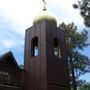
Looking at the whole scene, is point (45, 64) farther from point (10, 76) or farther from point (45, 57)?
point (10, 76)

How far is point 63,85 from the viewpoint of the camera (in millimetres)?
17094

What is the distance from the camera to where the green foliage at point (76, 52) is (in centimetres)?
2811

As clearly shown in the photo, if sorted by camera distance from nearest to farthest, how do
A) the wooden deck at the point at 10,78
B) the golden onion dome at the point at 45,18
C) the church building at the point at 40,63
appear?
1. the wooden deck at the point at 10,78
2. the church building at the point at 40,63
3. the golden onion dome at the point at 45,18

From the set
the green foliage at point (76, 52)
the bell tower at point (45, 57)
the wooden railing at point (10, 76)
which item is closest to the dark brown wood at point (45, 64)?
the bell tower at point (45, 57)

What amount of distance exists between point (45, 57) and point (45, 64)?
1.51 feet

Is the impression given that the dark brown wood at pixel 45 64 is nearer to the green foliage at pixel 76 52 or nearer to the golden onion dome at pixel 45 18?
the golden onion dome at pixel 45 18

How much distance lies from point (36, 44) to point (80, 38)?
1121cm

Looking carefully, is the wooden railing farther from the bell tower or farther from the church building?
the bell tower

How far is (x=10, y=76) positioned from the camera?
1611 cm

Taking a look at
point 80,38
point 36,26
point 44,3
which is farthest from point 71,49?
point 36,26

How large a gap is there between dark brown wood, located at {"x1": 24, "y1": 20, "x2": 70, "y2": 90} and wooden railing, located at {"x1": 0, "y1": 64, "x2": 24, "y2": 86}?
0.53 m

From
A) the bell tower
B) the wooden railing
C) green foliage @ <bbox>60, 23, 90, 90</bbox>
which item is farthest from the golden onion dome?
green foliage @ <bbox>60, 23, 90, 90</bbox>

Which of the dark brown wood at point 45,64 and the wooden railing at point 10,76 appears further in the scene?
the dark brown wood at point 45,64

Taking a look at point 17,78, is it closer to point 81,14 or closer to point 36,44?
Answer: point 36,44
